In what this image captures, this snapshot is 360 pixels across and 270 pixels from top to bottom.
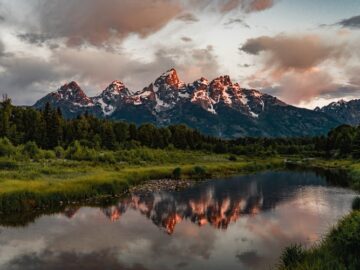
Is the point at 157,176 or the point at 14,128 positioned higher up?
the point at 14,128

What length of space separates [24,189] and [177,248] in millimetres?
21730

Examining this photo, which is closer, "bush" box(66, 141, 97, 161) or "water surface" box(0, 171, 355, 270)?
"water surface" box(0, 171, 355, 270)

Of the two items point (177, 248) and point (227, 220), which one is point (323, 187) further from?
point (177, 248)

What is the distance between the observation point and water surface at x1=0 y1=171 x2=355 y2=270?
29047mm

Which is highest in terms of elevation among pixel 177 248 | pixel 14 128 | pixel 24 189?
pixel 14 128

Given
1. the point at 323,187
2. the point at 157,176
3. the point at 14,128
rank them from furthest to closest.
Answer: the point at 14,128, the point at 157,176, the point at 323,187

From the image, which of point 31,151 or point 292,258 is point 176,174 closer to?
point 31,151

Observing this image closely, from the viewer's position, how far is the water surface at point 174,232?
1144 inches

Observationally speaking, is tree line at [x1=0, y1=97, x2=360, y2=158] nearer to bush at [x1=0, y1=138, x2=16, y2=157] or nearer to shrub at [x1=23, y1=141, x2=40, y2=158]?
shrub at [x1=23, y1=141, x2=40, y2=158]

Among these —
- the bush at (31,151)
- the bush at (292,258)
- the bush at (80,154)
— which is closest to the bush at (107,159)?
the bush at (80,154)

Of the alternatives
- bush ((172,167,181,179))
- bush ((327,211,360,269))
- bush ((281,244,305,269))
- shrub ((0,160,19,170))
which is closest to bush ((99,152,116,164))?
bush ((172,167,181,179))

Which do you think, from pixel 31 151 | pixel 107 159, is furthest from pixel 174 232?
pixel 31 151

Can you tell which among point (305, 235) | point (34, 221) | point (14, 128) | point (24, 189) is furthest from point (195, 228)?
point (14, 128)

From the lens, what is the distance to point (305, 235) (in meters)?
36.7
